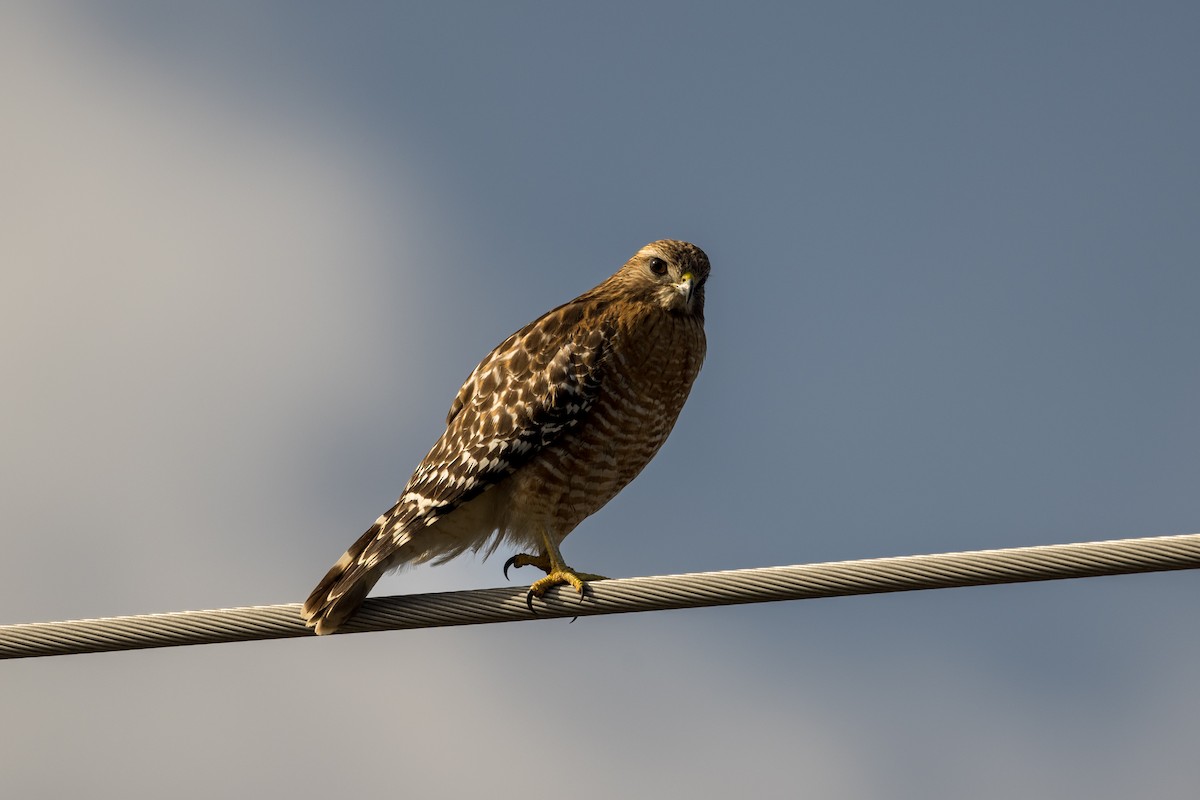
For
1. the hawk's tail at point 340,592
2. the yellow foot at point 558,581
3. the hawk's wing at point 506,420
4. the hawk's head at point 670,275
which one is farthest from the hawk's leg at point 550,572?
the hawk's head at point 670,275

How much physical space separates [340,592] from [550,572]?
106 centimetres

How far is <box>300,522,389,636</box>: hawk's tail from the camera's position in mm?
6137

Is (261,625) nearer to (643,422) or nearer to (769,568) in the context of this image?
(769,568)

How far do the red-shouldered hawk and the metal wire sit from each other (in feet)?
3.59

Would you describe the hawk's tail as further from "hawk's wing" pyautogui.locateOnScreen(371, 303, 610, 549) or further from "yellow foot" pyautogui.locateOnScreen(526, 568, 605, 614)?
"yellow foot" pyautogui.locateOnScreen(526, 568, 605, 614)

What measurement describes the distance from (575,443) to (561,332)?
1.86 feet

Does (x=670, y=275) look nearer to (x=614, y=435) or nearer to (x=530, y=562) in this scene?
(x=614, y=435)

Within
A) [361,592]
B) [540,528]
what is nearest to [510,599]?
[361,592]

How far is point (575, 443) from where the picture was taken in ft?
23.3

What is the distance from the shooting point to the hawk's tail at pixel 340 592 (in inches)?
242

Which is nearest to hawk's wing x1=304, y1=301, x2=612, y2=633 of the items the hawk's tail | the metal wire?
the hawk's tail

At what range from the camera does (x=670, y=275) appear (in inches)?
298

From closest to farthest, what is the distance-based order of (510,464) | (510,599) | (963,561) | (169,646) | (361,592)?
1. (963,561)
2. (169,646)
3. (510,599)
4. (361,592)
5. (510,464)

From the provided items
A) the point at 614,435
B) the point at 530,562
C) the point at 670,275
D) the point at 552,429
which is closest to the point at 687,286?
the point at 670,275
